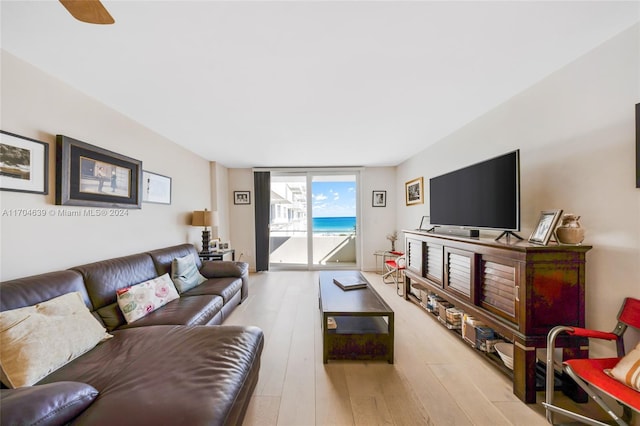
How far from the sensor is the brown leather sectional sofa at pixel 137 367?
0.87 m

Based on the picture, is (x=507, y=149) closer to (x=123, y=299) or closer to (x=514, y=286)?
(x=514, y=286)

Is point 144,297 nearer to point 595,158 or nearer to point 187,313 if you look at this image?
point 187,313

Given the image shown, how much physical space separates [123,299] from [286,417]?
159cm

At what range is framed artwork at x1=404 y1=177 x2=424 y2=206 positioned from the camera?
12.8ft

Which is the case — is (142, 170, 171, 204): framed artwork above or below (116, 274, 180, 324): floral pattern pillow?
above

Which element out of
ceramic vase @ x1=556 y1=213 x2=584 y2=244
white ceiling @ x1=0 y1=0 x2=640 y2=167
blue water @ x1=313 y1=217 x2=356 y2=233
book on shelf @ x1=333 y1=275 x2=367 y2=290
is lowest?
book on shelf @ x1=333 y1=275 x2=367 y2=290

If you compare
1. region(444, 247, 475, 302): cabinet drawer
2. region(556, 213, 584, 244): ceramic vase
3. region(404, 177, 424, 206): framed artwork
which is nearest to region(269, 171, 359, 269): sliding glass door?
region(404, 177, 424, 206): framed artwork

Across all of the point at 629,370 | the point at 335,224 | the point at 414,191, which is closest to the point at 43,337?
the point at 629,370

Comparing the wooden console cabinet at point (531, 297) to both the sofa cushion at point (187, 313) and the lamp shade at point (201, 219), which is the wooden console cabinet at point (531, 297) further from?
the lamp shade at point (201, 219)

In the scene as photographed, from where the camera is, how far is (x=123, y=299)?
6.06 ft

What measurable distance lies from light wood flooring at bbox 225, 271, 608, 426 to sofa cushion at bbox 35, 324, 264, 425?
394mm

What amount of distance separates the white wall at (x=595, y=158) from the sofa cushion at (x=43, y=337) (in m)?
3.27

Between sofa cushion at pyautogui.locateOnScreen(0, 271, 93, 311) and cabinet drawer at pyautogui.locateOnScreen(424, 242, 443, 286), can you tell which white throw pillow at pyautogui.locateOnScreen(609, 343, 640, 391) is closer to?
cabinet drawer at pyautogui.locateOnScreen(424, 242, 443, 286)

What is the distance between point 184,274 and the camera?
2600 millimetres
